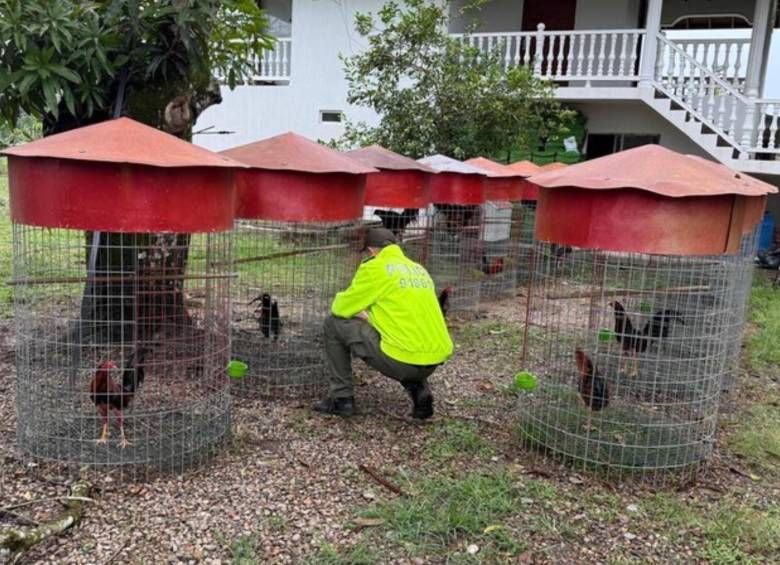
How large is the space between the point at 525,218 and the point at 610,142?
5.27 meters

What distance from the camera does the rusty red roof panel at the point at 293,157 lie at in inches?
165

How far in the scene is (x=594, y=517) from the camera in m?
3.20

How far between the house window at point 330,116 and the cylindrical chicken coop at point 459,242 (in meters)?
6.30

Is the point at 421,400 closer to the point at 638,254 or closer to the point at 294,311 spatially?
the point at 638,254

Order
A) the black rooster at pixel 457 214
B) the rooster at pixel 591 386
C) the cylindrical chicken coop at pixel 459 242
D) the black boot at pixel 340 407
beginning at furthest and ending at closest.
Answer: the black rooster at pixel 457 214 < the cylindrical chicken coop at pixel 459 242 < the black boot at pixel 340 407 < the rooster at pixel 591 386

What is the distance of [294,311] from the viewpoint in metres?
6.35

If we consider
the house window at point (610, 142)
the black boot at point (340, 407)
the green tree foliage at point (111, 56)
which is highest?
the house window at point (610, 142)

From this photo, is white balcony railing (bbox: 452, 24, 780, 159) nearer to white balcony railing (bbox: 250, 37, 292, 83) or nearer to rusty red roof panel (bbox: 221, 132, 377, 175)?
white balcony railing (bbox: 250, 37, 292, 83)

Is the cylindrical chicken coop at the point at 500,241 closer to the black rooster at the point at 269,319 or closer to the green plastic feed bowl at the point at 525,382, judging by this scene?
the black rooster at the point at 269,319

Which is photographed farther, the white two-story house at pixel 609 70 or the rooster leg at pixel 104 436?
the white two-story house at pixel 609 70

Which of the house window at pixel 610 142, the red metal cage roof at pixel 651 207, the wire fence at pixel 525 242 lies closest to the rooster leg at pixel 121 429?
the red metal cage roof at pixel 651 207

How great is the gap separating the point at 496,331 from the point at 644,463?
3153 mm

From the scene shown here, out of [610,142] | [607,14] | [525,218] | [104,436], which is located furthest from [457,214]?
[607,14]

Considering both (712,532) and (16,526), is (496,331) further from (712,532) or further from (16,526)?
(16,526)
